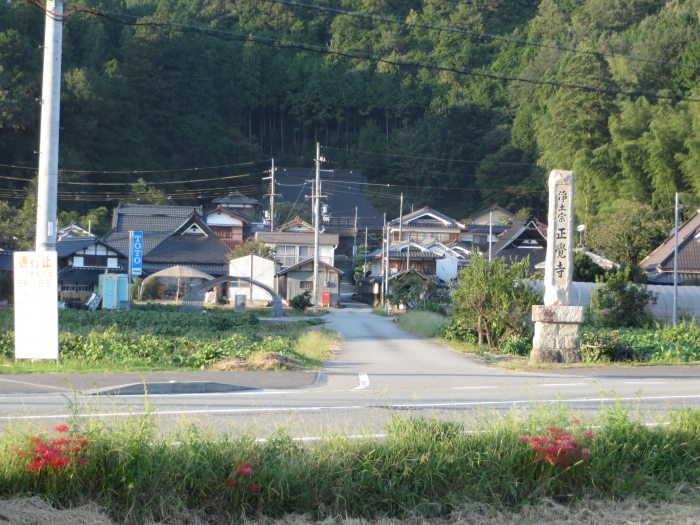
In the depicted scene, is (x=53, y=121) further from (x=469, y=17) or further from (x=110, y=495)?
(x=469, y=17)

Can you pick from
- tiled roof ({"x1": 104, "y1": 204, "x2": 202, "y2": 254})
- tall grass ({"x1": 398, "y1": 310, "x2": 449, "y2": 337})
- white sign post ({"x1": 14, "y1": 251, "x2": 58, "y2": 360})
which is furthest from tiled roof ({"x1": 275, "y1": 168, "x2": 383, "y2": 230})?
white sign post ({"x1": 14, "y1": 251, "x2": 58, "y2": 360})

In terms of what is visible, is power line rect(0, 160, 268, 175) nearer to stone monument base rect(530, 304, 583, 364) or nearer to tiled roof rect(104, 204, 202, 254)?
tiled roof rect(104, 204, 202, 254)

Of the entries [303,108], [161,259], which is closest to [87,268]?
[161,259]

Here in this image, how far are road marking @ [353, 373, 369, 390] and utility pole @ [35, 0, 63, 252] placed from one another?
5523 millimetres

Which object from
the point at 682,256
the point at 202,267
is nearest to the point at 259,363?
the point at 682,256

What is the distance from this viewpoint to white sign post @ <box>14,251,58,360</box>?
1438 cm

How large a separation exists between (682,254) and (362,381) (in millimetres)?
36729

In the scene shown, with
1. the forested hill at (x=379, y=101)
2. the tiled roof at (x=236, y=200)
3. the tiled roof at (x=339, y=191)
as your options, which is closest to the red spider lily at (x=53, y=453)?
the forested hill at (x=379, y=101)

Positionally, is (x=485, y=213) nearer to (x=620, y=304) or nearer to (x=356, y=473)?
(x=620, y=304)

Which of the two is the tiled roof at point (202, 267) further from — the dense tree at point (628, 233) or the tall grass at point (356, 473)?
the tall grass at point (356, 473)

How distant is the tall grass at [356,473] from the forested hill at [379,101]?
46.7 meters

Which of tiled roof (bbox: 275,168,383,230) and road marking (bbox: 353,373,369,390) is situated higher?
tiled roof (bbox: 275,168,383,230)

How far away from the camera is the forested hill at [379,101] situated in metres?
62.5

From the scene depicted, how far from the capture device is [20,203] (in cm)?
6650
